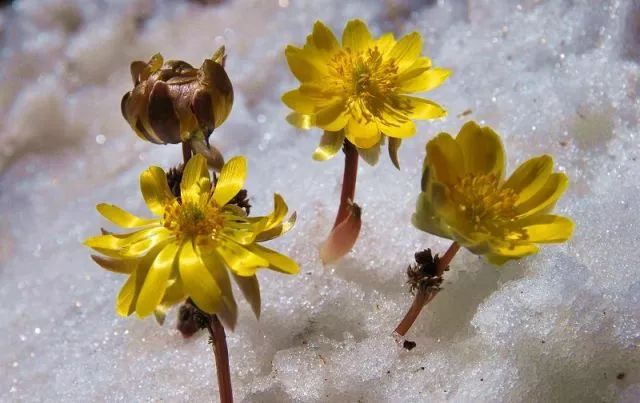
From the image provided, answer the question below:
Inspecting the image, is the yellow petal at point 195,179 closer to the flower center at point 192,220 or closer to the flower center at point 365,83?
the flower center at point 192,220

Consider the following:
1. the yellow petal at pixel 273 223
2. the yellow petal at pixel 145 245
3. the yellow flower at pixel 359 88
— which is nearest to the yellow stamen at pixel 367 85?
the yellow flower at pixel 359 88

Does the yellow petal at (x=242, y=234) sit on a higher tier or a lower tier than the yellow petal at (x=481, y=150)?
lower

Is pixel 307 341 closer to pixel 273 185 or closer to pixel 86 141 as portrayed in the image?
pixel 273 185

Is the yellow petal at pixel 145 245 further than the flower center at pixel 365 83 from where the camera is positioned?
No

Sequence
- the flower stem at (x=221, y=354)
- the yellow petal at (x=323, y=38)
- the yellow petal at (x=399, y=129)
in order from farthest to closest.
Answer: the yellow petal at (x=323, y=38), the yellow petal at (x=399, y=129), the flower stem at (x=221, y=354)

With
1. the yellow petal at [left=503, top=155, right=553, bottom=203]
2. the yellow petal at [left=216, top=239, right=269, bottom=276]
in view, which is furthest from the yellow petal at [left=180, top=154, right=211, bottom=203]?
the yellow petal at [left=503, top=155, right=553, bottom=203]

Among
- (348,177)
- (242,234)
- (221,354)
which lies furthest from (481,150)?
(221,354)

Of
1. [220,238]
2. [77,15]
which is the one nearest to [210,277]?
[220,238]

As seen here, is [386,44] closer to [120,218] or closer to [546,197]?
[546,197]
